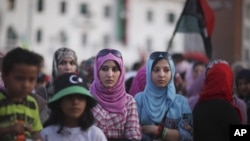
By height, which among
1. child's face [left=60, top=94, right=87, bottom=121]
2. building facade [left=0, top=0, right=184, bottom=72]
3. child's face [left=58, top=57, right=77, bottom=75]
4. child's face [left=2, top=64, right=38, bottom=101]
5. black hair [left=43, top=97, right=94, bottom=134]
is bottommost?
black hair [left=43, top=97, right=94, bottom=134]

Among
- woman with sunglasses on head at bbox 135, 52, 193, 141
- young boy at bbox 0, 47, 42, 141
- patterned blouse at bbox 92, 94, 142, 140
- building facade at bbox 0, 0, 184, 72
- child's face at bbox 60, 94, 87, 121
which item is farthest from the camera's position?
building facade at bbox 0, 0, 184, 72

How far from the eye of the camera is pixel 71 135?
11.6ft

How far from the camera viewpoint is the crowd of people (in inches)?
128

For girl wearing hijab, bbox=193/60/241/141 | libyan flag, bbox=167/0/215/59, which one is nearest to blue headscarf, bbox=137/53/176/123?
girl wearing hijab, bbox=193/60/241/141

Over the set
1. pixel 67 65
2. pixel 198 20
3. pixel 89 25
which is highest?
pixel 89 25

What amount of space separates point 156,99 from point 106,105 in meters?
0.61

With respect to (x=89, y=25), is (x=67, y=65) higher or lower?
lower

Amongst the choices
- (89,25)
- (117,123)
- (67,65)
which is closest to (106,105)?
(117,123)

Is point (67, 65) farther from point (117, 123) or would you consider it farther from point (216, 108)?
point (216, 108)

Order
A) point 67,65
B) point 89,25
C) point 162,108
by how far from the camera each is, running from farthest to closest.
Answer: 1. point 89,25
2. point 67,65
3. point 162,108

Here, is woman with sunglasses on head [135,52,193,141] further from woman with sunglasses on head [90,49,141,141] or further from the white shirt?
the white shirt

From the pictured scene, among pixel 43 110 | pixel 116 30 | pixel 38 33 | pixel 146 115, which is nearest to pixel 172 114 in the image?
pixel 146 115

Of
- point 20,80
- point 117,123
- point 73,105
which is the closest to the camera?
point 20,80

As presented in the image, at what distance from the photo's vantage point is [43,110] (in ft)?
13.2
